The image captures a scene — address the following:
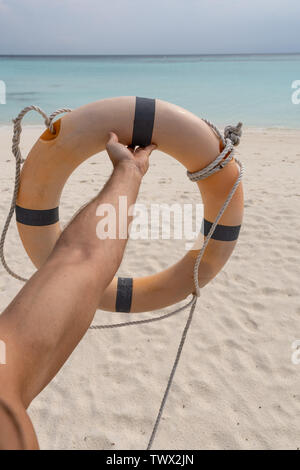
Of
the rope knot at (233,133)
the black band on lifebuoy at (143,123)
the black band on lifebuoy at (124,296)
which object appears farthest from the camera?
the black band on lifebuoy at (124,296)

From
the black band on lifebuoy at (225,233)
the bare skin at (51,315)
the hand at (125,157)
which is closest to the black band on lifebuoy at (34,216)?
the hand at (125,157)

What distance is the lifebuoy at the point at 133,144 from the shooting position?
1.41m

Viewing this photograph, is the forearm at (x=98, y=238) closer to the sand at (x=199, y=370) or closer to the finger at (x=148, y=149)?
the finger at (x=148, y=149)

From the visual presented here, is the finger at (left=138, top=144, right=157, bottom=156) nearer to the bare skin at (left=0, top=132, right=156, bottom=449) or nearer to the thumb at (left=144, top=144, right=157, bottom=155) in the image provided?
the thumb at (left=144, top=144, right=157, bottom=155)

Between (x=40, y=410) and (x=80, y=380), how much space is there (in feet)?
0.74

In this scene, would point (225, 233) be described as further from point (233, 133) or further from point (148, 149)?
point (148, 149)

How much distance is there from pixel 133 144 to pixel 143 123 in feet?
0.30

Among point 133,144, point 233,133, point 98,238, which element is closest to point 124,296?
point 133,144

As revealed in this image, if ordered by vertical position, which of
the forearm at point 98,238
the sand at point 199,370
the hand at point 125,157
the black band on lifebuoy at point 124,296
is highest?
the hand at point 125,157

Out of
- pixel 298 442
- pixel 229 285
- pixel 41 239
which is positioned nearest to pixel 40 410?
pixel 41 239

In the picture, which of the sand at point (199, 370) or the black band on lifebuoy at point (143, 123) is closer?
the black band on lifebuoy at point (143, 123)

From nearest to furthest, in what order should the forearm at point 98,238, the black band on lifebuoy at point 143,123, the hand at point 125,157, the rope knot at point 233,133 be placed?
the forearm at point 98,238 → the hand at point 125,157 → the black band on lifebuoy at point 143,123 → the rope knot at point 233,133

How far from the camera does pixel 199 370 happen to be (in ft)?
6.22

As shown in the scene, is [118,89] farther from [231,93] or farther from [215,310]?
[215,310]
